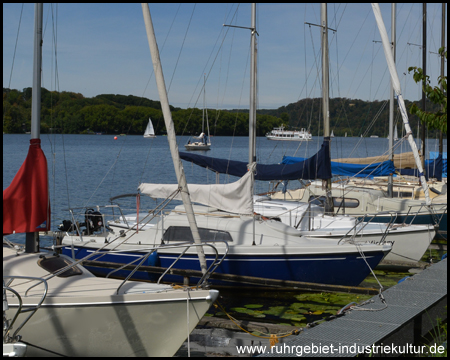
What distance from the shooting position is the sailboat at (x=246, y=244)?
451 inches

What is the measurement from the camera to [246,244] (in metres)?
11.9

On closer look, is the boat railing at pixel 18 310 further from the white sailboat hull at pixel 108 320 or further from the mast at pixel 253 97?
the mast at pixel 253 97

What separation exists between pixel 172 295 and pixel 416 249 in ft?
31.4

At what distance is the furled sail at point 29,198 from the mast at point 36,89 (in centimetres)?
28

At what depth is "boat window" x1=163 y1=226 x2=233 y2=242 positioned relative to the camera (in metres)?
11.9

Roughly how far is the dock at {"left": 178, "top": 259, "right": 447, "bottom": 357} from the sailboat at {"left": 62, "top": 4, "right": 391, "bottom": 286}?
4468mm

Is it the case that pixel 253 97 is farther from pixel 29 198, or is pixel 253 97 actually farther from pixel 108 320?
pixel 108 320

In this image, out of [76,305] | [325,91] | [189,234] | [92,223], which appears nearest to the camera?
[76,305]

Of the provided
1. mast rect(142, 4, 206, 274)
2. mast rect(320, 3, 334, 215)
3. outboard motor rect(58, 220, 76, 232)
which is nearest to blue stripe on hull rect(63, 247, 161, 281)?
outboard motor rect(58, 220, 76, 232)

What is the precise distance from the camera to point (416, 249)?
14227 millimetres

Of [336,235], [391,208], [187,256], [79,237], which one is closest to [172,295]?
[187,256]

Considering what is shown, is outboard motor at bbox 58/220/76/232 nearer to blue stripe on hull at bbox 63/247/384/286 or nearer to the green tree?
blue stripe on hull at bbox 63/247/384/286

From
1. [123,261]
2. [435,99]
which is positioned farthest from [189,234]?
[435,99]

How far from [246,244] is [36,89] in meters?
6.16
